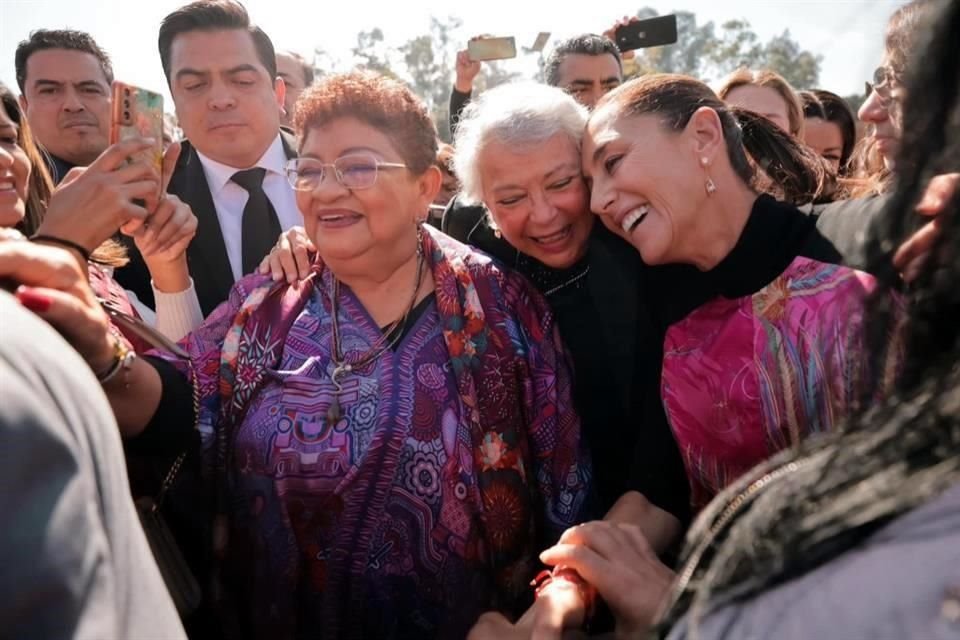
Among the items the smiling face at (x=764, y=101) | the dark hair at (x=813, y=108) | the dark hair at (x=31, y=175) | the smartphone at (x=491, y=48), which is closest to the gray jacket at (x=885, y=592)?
the dark hair at (x=31, y=175)

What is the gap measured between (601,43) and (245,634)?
321 centimetres

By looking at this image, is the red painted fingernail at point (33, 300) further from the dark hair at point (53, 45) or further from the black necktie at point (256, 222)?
the dark hair at point (53, 45)

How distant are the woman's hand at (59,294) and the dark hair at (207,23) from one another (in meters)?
2.11

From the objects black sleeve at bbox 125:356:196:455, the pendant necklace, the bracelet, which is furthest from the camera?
the pendant necklace

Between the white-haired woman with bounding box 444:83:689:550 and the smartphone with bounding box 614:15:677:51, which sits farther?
the smartphone with bounding box 614:15:677:51

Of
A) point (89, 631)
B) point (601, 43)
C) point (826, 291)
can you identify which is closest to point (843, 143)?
point (601, 43)

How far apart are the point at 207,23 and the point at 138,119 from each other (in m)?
1.51

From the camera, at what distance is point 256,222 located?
10.0 feet

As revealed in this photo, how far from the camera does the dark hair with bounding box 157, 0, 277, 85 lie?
3.15 metres

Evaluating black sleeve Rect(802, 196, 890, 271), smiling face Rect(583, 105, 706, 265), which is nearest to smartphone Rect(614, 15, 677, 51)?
smiling face Rect(583, 105, 706, 265)

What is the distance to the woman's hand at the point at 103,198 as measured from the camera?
163cm

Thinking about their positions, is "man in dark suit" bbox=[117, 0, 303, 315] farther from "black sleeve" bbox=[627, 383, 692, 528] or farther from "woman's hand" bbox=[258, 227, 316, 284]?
"black sleeve" bbox=[627, 383, 692, 528]

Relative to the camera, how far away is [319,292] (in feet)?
7.14

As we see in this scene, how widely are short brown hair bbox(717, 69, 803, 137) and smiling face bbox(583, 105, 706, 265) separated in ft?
6.19
